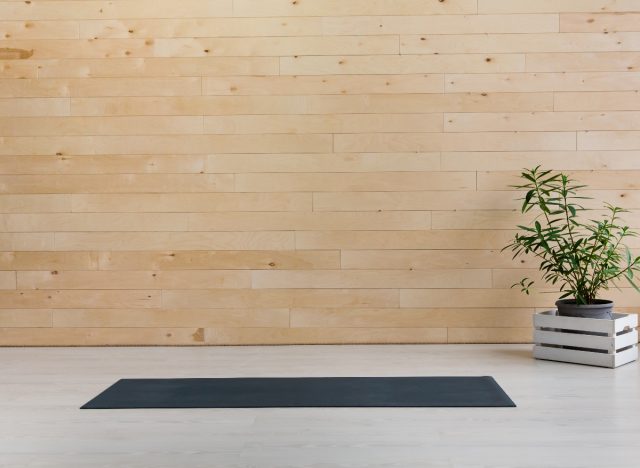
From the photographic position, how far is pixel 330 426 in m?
2.49

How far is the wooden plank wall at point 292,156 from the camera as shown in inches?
153

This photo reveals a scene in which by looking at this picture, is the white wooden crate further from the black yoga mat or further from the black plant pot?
the black yoga mat

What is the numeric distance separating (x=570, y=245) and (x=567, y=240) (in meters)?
0.23

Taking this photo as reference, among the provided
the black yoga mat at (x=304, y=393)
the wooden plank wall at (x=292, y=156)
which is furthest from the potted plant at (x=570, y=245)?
the black yoga mat at (x=304, y=393)

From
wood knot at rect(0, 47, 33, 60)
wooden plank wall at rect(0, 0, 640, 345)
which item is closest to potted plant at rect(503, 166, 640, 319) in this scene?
wooden plank wall at rect(0, 0, 640, 345)

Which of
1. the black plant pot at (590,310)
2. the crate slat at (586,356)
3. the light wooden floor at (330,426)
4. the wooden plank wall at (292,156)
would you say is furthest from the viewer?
the wooden plank wall at (292,156)

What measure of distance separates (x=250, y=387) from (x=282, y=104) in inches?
64.0

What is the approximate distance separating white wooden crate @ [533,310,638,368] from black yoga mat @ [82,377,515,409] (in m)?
0.53

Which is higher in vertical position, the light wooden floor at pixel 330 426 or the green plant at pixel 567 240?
the green plant at pixel 567 240

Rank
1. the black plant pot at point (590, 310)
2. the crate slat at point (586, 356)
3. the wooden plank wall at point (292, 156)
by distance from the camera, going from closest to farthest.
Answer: the crate slat at point (586, 356)
the black plant pot at point (590, 310)
the wooden plank wall at point (292, 156)

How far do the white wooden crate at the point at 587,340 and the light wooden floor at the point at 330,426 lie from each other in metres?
0.07

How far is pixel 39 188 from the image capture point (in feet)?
13.0

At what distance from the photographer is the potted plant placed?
3488mm

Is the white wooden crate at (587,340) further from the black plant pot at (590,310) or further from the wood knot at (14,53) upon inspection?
the wood knot at (14,53)
